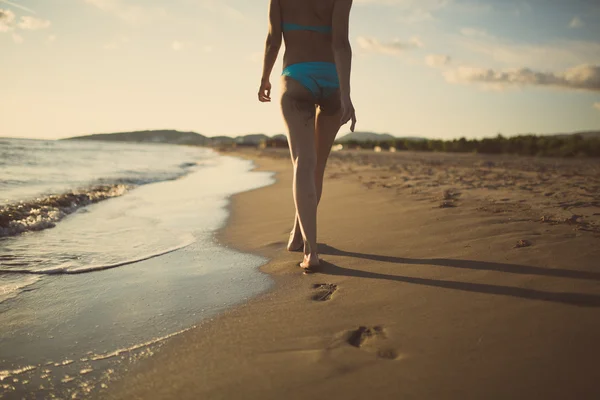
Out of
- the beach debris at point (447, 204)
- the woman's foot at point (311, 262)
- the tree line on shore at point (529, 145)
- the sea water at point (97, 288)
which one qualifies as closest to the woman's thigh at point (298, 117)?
the woman's foot at point (311, 262)

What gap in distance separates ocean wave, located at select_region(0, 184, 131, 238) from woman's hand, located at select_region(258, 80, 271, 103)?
118 inches

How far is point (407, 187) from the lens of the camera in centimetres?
611

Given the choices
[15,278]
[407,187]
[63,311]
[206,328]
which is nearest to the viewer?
[206,328]

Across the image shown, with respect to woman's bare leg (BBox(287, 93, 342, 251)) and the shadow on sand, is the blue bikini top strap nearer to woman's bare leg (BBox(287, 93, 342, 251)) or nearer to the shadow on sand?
woman's bare leg (BBox(287, 93, 342, 251))

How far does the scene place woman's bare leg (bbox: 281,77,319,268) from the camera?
2.62m

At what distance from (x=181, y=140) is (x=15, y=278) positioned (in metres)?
162

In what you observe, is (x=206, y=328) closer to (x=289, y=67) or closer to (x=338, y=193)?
(x=289, y=67)

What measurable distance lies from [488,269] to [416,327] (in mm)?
899

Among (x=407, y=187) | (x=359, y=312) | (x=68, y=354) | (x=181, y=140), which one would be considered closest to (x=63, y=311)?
(x=68, y=354)

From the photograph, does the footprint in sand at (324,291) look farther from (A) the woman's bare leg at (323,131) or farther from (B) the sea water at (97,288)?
(A) the woman's bare leg at (323,131)

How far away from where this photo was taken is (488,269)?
7.36 feet

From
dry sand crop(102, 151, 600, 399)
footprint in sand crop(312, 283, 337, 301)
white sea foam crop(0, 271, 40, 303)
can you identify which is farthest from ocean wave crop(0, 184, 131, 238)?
footprint in sand crop(312, 283, 337, 301)

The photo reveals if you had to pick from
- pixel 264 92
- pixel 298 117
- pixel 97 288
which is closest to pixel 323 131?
pixel 298 117

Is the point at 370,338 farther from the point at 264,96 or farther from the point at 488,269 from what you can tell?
the point at 264,96
